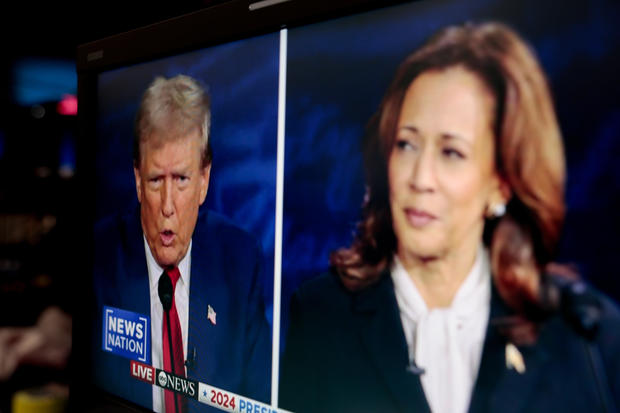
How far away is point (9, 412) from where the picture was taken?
142 centimetres

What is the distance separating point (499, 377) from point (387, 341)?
16 centimetres

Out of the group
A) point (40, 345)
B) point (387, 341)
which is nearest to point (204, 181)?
point (387, 341)

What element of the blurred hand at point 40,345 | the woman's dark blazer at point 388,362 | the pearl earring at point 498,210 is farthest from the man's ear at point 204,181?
the blurred hand at point 40,345

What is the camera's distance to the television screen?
2.28 ft

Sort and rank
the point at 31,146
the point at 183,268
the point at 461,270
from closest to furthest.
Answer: the point at 461,270
the point at 183,268
the point at 31,146

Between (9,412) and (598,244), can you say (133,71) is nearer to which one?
(9,412)

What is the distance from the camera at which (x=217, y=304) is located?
110cm

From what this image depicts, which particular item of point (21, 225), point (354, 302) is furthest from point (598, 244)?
point (21, 225)

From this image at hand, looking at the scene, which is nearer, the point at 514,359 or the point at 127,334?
the point at 514,359

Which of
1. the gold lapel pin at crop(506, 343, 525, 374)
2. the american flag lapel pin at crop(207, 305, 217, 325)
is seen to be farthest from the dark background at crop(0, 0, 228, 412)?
the gold lapel pin at crop(506, 343, 525, 374)

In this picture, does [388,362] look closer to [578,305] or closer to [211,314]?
[578,305]

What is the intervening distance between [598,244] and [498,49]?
0.27 m

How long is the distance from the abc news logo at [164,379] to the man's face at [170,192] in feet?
0.70

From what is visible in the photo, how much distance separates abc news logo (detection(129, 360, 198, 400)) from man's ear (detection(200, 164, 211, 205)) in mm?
342
